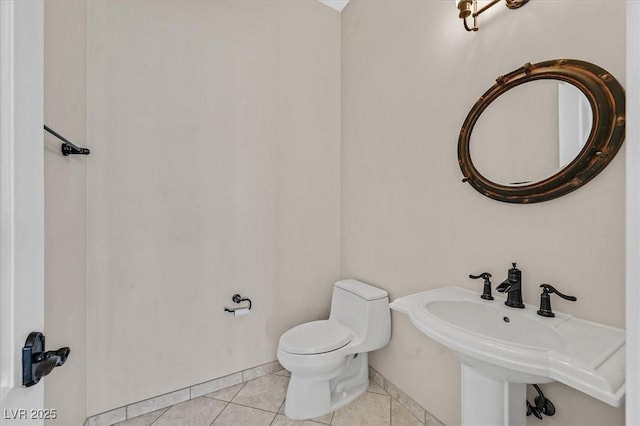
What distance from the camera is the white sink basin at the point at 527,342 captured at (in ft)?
2.31

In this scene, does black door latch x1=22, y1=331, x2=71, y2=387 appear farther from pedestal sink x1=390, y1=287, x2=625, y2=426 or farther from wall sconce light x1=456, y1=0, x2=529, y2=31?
wall sconce light x1=456, y1=0, x2=529, y2=31

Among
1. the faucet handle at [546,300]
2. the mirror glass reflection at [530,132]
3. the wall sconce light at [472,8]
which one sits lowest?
the faucet handle at [546,300]

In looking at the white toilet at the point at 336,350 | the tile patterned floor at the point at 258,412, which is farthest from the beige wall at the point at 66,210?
the white toilet at the point at 336,350

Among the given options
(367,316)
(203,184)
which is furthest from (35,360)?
(367,316)

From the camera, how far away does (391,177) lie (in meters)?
1.82

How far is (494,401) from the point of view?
1.00 meters

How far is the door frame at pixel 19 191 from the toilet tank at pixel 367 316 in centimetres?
149

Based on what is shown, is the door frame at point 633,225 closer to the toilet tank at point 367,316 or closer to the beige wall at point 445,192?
the beige wall at point 445,192

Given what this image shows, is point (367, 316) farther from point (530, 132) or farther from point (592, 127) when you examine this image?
point (592, 127)

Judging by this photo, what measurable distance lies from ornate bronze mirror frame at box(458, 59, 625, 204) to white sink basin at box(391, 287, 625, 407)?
453mm

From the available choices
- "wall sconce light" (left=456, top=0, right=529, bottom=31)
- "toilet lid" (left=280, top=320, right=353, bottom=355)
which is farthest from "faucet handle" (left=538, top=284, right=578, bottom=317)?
"wall sconce light" (left=456, top=0, right=529, bottom=31)

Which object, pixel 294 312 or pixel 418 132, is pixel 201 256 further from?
pixel 418 132

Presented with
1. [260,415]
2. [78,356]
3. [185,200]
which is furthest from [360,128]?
[78,356]

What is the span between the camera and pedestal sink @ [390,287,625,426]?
718mm
